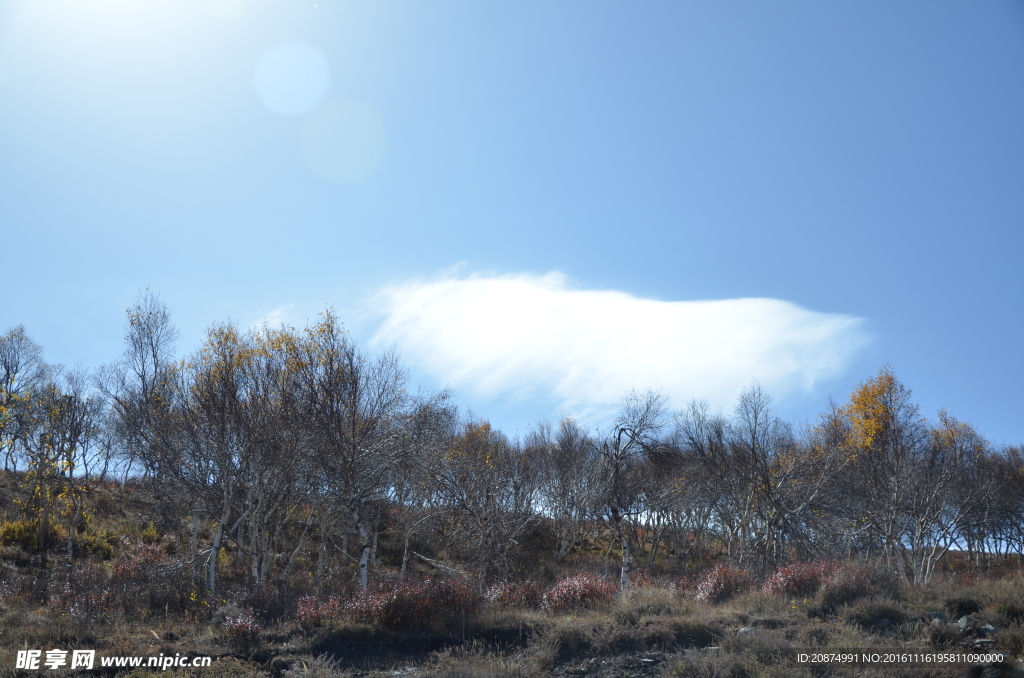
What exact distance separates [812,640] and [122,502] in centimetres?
3148

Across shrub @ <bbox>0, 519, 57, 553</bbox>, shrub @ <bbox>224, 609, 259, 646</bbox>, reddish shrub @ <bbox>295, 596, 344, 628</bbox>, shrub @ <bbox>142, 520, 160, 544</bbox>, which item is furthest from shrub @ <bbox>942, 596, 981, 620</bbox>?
shrub @ <bbox>0, 519, 57, 553</bbox>

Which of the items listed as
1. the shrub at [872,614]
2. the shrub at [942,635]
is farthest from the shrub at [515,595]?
the shrub at [942,635]

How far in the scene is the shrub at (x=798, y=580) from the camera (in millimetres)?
15961

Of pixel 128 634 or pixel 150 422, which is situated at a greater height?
pixel 150 422

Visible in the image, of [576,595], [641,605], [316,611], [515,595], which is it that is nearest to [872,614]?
[641,605]

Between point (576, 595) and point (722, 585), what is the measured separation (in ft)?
15.9

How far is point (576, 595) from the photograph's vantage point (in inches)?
598

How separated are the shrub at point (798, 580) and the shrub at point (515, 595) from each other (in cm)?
617

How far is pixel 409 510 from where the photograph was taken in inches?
1006

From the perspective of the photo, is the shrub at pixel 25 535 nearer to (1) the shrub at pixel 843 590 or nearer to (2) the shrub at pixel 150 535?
(2) the shrub at pixel 150 535

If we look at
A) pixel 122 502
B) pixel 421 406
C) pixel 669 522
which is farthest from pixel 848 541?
pixel 122 502

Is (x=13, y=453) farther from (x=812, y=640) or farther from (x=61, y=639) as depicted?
(x=812, y=640)

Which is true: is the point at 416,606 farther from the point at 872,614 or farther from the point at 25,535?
the point at 25,535

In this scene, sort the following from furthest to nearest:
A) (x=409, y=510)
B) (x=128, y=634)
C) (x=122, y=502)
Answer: (x=122, y=502) → (x=409, y=510) → (x=128, y=634)
